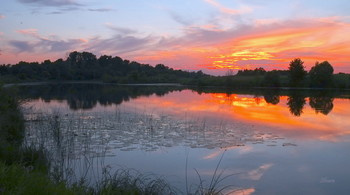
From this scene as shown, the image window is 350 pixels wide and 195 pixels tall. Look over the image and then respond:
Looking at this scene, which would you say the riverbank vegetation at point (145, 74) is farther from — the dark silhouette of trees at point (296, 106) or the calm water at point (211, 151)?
the dark silhouette of trees at point (296, 106)

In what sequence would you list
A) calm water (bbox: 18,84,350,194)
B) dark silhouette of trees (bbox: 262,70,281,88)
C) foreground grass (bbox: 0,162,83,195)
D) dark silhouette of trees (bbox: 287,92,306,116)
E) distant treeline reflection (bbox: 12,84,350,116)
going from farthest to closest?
dark silhouette of trees (bbox: 262,70,281,88) → distant treeline reflection (bbox: 12,84,350,116) → dark silhouette of trees (bbox: 287,92,306,116) → calm water (bbox: 18,84,350,194) → foreground grass (bbox: 0,162,83,195)

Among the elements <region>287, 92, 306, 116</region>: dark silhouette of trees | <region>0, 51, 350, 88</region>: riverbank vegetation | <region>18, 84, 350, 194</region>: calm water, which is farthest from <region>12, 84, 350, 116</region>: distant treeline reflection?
<region>18, 84, 350, 194</region>: calm water

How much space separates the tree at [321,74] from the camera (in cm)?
5744

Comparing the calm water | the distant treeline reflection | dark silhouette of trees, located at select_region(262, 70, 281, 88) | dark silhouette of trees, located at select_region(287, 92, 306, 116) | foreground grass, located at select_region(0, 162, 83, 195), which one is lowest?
the calm water

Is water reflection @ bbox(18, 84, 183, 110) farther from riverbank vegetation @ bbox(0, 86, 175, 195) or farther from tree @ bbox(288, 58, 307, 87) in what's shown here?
tree @ bbox(288, 58, 307, 87)

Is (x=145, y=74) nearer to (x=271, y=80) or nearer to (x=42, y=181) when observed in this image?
(x=271, y=80)

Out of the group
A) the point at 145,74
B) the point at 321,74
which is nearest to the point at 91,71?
the point at 145,74

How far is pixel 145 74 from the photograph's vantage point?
10581 centimetres

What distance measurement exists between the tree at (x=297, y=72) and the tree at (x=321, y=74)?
5.23ft

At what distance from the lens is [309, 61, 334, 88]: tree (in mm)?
57438

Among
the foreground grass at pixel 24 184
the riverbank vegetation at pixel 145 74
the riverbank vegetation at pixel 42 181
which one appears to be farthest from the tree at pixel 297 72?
the foreground grass at pixel 24 184

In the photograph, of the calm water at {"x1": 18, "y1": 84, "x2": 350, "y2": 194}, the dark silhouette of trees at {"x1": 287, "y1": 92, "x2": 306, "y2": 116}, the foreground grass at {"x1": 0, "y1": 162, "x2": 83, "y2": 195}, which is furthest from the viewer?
the dark silhouette of trees at {"x1": 287, "y1": 92, "x2": 306, "y2": 116}

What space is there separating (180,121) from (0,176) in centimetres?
1308

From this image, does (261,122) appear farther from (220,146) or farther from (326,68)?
(326,68)
